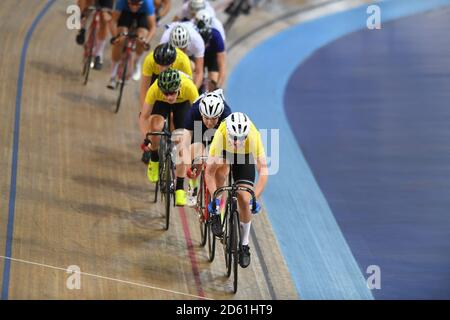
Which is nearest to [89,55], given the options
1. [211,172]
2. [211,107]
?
[211,107]

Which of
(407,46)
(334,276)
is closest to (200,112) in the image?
(334,276)

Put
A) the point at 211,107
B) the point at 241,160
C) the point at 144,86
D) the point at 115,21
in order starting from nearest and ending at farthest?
the point at 241,160 → the point at 211,107 → the point at 144,86 → the point at 115,21

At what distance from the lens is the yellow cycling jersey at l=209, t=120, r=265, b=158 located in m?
7.67

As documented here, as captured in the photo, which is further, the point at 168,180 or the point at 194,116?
the point at 168,180

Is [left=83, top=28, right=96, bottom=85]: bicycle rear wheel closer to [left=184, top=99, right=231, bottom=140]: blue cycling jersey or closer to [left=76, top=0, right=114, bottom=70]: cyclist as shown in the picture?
[left=76, top=0, right=114, bottom=70]: cyclist

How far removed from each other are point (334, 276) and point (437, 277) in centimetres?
86

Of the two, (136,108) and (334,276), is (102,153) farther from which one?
(334,276)

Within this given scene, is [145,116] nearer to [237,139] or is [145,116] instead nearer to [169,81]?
[169,81]

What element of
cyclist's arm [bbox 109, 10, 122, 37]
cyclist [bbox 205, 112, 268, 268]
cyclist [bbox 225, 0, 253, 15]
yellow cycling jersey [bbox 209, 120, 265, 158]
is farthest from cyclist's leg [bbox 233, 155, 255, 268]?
cyclist [bbox 225, 0, 253, 15]

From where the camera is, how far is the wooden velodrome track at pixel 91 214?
795 centimetres

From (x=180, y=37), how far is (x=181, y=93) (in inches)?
37.6

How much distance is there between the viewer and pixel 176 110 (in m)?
8.85

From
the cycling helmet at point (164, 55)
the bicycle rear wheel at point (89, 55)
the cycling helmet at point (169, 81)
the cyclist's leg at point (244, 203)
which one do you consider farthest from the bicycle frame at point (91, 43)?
the cyclist's leg at point (244, 203)
